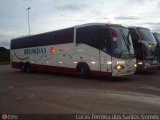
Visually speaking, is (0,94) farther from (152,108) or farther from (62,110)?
(152,108)

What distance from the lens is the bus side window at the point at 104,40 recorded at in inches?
678

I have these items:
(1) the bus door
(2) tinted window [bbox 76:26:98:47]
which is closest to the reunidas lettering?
(2) tinted window [bbox 76:26:98:47]

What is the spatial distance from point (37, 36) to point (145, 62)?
9182mm

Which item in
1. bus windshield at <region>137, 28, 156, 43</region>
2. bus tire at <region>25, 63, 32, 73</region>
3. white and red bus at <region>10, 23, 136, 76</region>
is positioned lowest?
bus tire at <region>25, 63, 32, 73</region>

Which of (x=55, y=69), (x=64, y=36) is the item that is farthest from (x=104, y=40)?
(x=55, y=69)

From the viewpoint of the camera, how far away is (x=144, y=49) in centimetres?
2088

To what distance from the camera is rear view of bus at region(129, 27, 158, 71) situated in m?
20.9

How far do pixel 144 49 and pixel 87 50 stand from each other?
14.7 feet

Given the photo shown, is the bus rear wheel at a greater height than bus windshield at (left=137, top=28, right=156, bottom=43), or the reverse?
bus windshield at (left=137, top=28, right=156, bottom=43)

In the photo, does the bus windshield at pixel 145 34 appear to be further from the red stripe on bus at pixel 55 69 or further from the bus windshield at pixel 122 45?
the red stripe on bus at pixel 55 69

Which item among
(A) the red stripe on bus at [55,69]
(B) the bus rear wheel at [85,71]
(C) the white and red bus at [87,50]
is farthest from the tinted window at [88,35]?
(A) the red stripe on bus at [55,69]

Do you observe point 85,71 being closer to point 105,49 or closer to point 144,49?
point 105,49

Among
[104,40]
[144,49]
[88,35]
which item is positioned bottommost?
[144,49]

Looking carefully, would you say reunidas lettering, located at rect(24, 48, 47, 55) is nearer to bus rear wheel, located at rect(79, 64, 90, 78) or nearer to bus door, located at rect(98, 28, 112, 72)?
bus rear wheel, located at rect(79, 64, 90, 78)
